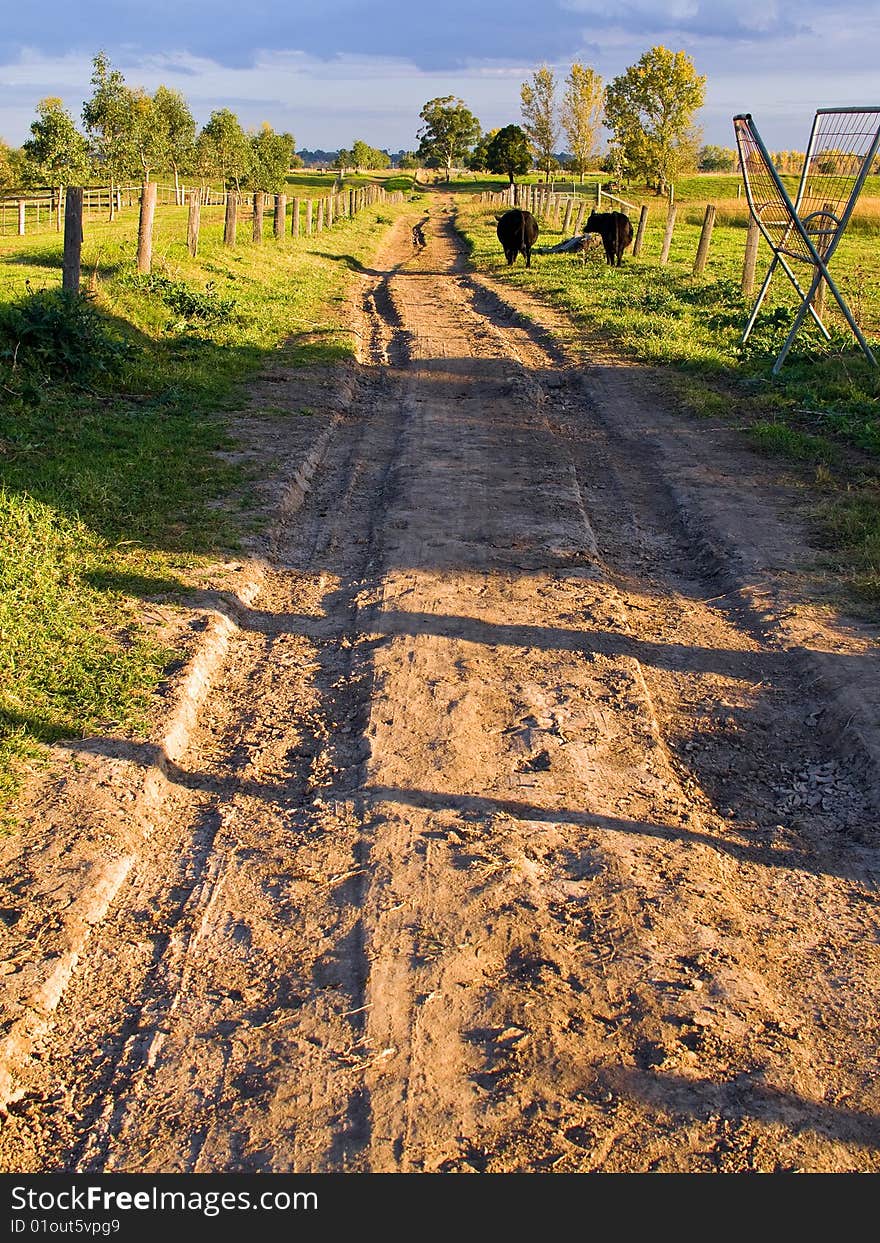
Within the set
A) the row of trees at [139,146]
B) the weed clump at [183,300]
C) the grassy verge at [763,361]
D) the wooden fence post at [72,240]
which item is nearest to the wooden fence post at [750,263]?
the grassy verge at [763,361]

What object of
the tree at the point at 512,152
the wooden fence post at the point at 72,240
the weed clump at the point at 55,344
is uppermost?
the tree at the point at 512,152

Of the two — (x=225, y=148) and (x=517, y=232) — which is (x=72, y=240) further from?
(x=225, y=148)

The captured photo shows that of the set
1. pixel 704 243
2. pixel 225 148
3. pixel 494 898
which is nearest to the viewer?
pixel 494 898

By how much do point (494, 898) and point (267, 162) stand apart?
60.7m

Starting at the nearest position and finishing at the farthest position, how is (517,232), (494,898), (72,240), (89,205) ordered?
1. (494,898)
2. (72,240)
3. (517,232)
4. (89,205)

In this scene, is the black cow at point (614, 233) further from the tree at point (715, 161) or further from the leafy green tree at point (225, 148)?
the tree at point (715, 161)

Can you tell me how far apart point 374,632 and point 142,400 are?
5.29 metres

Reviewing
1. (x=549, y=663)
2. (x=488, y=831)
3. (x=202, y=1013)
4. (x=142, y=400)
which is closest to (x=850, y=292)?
(x=142, y=400)

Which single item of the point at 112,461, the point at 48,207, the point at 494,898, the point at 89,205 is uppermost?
the point at 89,205

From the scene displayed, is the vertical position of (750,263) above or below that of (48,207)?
above

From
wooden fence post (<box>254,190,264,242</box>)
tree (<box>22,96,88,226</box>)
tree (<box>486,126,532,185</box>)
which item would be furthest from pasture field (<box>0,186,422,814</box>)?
tree (<box>486,126,532,185</box>)

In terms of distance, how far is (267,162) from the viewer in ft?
188

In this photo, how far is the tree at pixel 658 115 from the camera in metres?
54.2

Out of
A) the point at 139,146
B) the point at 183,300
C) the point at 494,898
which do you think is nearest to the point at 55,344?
the point at 183,300
